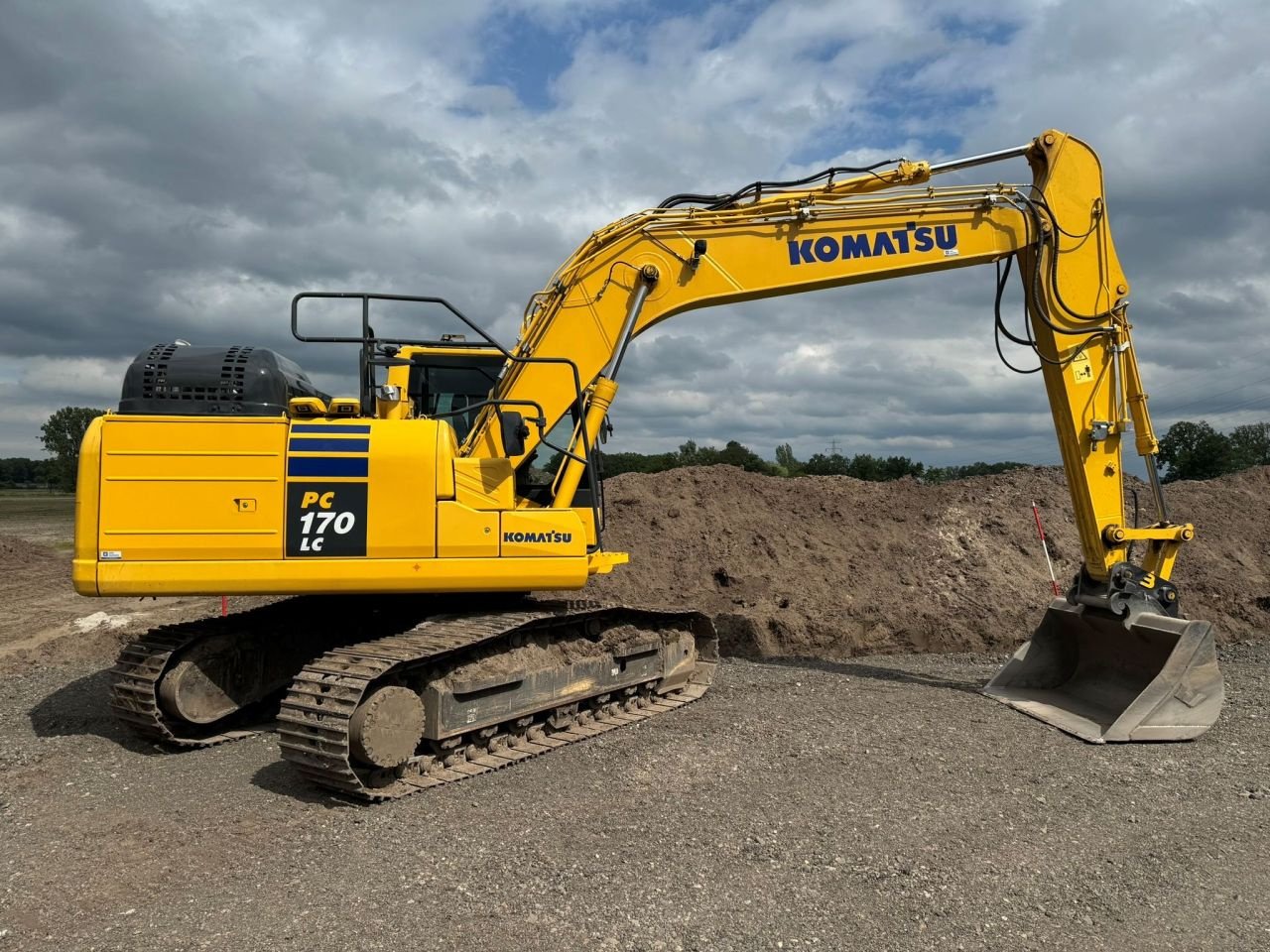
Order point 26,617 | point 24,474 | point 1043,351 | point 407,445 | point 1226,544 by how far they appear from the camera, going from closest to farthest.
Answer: point 407,445, point 1043,351, point 26,617, point 1226,544, point 24,474

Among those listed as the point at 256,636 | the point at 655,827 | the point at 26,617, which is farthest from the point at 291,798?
the point at 26,617

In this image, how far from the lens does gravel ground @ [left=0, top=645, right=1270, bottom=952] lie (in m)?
3.96

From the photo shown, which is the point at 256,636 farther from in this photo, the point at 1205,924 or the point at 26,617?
the point at 26,617

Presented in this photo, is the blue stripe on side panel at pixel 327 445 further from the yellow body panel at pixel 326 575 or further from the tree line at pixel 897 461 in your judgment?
A: the tree line at pixel 897 461

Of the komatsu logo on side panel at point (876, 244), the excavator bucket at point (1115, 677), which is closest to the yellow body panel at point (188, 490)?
the komatsu logo on side panel at point (876, 244)

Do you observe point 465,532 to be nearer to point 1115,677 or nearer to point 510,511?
point 510,511

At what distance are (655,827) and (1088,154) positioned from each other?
6.84 metres

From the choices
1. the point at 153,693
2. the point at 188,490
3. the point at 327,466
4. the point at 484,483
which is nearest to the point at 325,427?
the point at 327,466

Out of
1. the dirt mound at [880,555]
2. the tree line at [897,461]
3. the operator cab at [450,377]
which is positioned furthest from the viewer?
the tree line at [897,461]

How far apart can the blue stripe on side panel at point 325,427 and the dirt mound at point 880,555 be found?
6419 mm

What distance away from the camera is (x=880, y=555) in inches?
554

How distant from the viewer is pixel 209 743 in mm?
6793

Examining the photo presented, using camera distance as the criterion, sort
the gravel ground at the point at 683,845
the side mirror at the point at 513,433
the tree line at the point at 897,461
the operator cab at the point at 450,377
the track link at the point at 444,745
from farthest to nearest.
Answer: the tree line at the point at 897,461
the operator cab at the point at 450,377
the side mirror at the point at 513,433
the track link at the point at 444,745
the gravel ground at the point at 683,845

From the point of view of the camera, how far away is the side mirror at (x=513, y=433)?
6.49 meters
